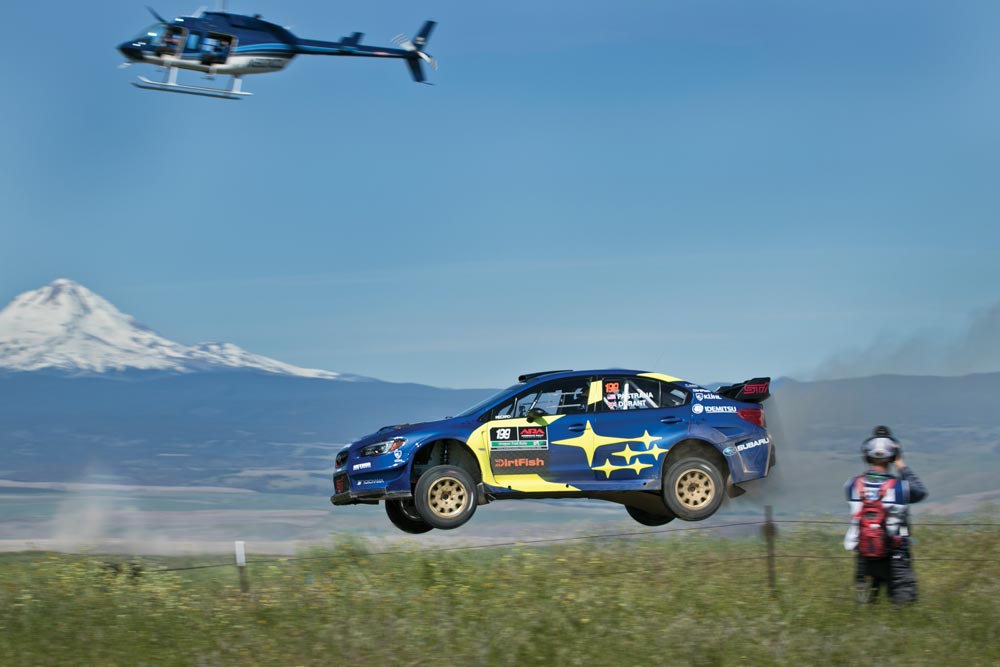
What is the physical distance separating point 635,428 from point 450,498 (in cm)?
229

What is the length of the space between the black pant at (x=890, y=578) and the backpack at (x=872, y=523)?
0.41 feet

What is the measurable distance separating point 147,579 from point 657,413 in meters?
6.12

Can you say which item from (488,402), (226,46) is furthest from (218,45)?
(488,402)

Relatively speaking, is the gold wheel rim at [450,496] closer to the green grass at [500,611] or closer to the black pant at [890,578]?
the green grass at [500,611]

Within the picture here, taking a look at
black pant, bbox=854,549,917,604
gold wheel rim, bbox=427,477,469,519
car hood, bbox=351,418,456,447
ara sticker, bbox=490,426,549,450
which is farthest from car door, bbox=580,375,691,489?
black pant, bbox=854,549,917,604

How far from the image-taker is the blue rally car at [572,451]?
13.3m

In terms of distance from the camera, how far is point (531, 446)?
44.5 feet

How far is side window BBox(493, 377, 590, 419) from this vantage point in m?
13.8

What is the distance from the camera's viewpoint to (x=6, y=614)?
38.6 ft

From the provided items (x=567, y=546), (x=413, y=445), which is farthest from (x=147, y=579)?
(x=567, y=546)

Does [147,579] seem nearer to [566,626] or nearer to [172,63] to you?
[566,626]

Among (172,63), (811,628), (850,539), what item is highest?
(172,63)

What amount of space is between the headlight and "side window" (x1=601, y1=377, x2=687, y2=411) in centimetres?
241

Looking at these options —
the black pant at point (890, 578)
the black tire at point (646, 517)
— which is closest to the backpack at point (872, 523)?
Result: the black pant at point (890, 578)
